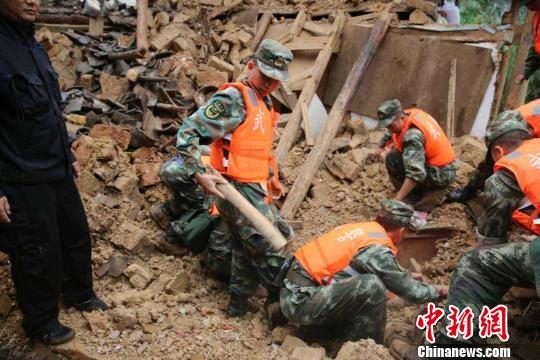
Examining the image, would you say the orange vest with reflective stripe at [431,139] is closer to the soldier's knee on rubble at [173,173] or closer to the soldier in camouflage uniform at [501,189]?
the soldier in camouflage uniform at [501,189]

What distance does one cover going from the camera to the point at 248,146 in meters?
3.79

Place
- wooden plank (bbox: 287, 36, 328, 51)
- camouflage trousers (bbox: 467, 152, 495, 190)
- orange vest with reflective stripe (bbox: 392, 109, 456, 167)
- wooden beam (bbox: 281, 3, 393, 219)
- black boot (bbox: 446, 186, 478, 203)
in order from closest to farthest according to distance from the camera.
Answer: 1. camouflage trousers (bbox: 467, 152, 495, 190)
2. orange vest with reflective stripe (bbox: 392, 109, 456, 167)
3. black boot (bbox: 446, 186, 478, 203)
4. wooden beam (bbox: 281, 3, 393, 219)
5. wooden plank (bbox: 287, 36, 328, 51)

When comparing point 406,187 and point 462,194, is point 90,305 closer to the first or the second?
point 406,187

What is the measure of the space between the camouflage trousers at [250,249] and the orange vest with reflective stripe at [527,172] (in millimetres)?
1814

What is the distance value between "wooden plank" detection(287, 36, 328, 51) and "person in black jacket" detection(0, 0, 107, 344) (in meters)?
5.36

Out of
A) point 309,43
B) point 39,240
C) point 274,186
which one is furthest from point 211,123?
point 309,43

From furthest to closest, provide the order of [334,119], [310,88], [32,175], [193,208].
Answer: [310,88] < [334,119] < [193,208] < [32,175]

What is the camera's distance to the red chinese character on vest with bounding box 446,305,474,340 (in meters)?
3.26

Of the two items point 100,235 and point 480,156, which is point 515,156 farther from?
point 100,235

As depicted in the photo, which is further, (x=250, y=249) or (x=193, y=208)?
(x=193, y=208)

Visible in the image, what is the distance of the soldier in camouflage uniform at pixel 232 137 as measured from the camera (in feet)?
11.7

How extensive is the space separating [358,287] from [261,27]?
21.6 feet

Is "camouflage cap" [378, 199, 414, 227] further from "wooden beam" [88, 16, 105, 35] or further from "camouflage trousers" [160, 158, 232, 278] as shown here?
"wooden beam" [88, 16, 105, 35]

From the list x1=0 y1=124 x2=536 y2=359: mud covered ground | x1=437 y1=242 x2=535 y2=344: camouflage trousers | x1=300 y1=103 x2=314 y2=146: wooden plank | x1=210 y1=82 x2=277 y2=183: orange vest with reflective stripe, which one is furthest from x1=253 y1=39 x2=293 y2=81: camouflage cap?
x1=300 y1=103 x2=314 y2=146: wooden plank
